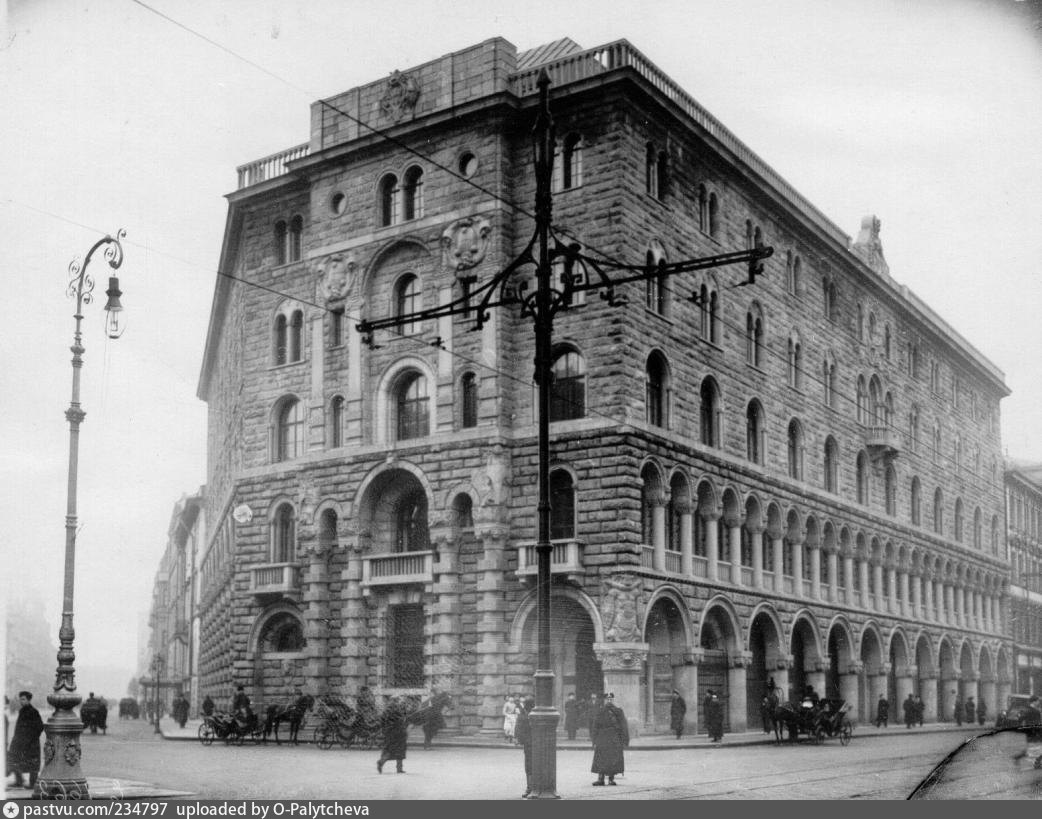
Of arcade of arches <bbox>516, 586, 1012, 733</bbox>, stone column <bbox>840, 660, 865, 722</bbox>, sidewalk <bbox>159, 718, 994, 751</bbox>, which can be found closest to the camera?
sidewalk <bbox>159, 718, 994, 751</bbox>

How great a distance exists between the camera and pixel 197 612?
43.3 meters

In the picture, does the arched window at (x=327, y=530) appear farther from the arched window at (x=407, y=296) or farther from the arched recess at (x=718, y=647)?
the arched recess at (x=718, y=647)

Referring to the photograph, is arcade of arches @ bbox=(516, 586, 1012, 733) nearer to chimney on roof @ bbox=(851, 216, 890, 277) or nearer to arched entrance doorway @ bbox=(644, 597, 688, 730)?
arched entrance doorway @ bbox=(644, 597, 688, 730)

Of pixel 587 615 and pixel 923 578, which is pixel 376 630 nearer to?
pixel 587 615

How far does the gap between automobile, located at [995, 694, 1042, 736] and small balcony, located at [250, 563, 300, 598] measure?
15.5m

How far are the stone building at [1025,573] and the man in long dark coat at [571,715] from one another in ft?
28.9

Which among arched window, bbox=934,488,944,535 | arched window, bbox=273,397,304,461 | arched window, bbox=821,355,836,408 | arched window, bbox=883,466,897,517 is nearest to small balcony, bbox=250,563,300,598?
arched window, bbox=273,397,304,461

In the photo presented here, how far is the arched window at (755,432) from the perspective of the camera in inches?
1324

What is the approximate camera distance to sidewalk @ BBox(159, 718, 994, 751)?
26469 millimetres

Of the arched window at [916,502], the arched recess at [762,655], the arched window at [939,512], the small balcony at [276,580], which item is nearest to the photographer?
the small balcony at [276,580]

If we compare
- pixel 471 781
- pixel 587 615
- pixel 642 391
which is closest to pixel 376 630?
pixel 587 615

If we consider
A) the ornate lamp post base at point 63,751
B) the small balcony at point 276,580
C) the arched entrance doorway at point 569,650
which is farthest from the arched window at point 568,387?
the ornate lamp post base at point 63,751

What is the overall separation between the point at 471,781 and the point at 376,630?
430 inches

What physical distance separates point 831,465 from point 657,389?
9733 millimetres
